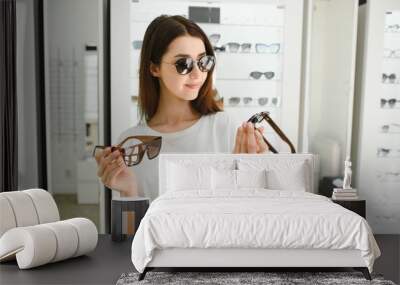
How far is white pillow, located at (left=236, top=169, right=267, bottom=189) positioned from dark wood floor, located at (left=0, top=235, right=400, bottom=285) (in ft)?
4.26

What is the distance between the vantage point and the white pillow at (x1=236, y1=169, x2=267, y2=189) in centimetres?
521

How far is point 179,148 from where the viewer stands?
5.82 m

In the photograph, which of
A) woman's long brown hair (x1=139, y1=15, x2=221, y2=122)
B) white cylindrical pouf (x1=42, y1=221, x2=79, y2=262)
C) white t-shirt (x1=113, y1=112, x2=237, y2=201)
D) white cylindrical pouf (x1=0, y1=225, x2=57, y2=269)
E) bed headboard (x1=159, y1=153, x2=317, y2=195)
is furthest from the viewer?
white t-shirt (x1=113, y1=112, x2=237, y2=201)

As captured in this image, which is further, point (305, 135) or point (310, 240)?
point (305, 135)

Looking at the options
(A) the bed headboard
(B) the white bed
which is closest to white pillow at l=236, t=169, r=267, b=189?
(A) the bed headboard

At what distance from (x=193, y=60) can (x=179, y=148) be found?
0.99 meters

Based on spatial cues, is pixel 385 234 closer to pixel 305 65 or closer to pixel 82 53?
pixel 305 65

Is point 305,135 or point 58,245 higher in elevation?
point 305,135

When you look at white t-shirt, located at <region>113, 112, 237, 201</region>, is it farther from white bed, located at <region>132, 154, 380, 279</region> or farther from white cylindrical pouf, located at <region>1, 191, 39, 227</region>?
white bed, located at <region>132, 154, 380, 279</region>

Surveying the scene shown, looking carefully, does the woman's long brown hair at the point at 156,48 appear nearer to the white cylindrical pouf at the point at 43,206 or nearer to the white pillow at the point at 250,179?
the white pillow at the point at 250,179

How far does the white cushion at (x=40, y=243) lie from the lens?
4227mm

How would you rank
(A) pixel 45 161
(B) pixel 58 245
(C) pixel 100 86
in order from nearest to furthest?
(B) pixel 58 245
(C) pixel 100 86
(A) pixel 45 161

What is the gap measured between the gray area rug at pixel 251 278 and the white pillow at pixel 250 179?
1.13 m

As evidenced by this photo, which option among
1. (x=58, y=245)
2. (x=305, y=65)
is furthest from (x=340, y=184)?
(x=58, y=245)
